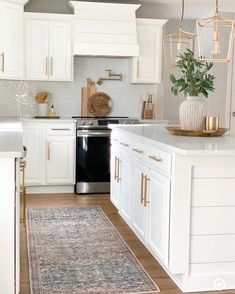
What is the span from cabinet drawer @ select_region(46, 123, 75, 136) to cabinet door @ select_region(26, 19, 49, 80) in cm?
69

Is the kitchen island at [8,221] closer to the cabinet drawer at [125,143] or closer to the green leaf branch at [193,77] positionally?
the green leaf branch at [193,77]

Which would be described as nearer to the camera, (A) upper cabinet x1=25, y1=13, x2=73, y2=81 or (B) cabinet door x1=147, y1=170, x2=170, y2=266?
(B) cabinet door x1=147, y1=170, x2=170, y2=266

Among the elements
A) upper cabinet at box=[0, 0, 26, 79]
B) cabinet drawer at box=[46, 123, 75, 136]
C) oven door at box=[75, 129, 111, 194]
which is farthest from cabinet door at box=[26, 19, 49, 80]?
oven door at box=[75, 129, 111, 194]

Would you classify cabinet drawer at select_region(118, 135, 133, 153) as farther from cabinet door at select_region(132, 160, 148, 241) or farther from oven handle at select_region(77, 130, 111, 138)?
oven handle at select_region(77, 130, 111, 138)

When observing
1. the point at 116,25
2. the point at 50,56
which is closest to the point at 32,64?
the point at 50,56

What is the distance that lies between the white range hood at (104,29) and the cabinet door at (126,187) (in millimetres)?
2098

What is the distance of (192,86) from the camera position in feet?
12.1

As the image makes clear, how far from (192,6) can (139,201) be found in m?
3.86

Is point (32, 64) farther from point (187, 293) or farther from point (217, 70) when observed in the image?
point (187, 293)

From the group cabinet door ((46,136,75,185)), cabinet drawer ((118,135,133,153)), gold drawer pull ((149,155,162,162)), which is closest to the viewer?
gold drawer pull ((149,155,162,162))

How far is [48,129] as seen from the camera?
5859mm

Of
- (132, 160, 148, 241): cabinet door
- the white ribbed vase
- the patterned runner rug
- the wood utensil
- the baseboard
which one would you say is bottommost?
the patterned runner rug

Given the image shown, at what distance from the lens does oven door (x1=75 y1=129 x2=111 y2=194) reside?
5.93 metres

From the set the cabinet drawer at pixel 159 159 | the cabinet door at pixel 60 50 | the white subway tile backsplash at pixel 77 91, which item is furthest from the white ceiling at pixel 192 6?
the cabinet drawer at pixel 159 159
